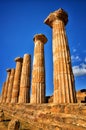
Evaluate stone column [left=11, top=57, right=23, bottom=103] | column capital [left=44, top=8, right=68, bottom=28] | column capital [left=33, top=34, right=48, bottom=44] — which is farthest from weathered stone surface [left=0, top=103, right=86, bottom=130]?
stone column [left=11, top=57, right=23, bottom=103]

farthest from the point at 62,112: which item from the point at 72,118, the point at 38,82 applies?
the point at 38,82

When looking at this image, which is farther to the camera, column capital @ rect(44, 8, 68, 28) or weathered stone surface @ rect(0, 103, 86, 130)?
column capital @ rect(44, 8, 68, 28)

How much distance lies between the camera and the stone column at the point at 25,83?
53.6 feet

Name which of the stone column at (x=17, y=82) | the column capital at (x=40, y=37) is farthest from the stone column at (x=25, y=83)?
the column capital at (x=40, y=37)

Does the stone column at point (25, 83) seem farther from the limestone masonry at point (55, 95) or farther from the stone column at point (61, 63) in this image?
the stone column at point (61, 63)

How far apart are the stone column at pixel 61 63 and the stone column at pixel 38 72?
3.68 metres

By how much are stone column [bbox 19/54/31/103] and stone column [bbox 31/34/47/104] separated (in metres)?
3.62

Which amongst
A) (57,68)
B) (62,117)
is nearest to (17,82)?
(57,68)

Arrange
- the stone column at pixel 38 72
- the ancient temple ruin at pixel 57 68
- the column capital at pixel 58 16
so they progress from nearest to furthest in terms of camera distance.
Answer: the ancient temple ruin at pixel 57 68, the column capital at pixel 58 16, the stone column at pixel 38 72

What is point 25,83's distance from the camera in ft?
57.9

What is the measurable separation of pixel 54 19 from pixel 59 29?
1299 mm

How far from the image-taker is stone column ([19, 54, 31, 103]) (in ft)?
53.6

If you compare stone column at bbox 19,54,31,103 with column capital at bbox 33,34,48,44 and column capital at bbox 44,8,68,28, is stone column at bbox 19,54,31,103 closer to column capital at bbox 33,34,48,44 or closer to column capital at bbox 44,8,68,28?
column capital at bbox 33,34,48,44

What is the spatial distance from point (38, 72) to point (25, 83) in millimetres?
4682
